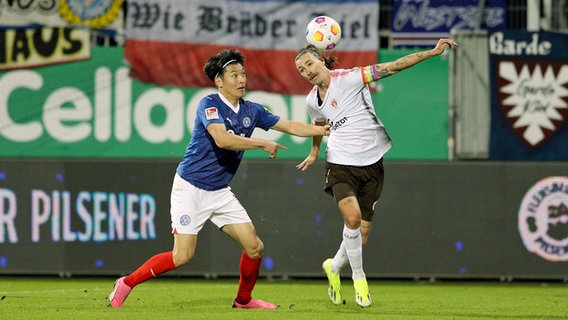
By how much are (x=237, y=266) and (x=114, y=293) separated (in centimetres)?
433

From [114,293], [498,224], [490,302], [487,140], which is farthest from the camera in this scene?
[487,140]

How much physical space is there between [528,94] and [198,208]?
704 centimetres

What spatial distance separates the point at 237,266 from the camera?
14.4 m

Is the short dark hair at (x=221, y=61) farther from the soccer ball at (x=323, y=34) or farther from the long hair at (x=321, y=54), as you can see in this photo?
the soccer ball at (x=323, y=34)

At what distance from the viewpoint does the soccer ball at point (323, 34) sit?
10.8 m

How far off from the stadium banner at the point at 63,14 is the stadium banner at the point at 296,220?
2.61 metres

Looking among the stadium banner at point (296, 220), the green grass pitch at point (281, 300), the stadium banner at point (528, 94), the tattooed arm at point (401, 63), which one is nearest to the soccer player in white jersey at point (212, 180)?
the green grass pitch at point (281, 300)

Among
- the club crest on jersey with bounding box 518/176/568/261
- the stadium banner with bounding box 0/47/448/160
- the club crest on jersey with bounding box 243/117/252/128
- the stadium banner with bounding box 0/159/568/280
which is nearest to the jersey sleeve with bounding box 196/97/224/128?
the club crest on jersey with bounding box 243/117/252/128

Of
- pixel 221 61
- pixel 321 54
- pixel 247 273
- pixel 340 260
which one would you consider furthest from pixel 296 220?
pixel 221 61

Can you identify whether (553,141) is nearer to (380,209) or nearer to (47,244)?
(380,209)

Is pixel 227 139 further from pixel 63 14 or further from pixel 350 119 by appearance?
pixel 63 14

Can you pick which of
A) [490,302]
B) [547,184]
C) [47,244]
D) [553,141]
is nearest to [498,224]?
[547,184]

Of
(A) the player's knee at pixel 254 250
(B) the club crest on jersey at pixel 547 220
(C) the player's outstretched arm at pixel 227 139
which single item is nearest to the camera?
(C) the player's outstretched arm at pixel 227 139

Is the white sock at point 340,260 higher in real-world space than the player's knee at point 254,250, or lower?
lower
